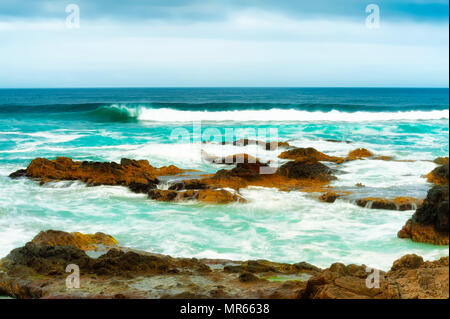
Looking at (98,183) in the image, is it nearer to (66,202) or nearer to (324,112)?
(66,202)

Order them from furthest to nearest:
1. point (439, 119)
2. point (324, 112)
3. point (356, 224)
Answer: point (324, 112), point (439, 119), point (356, 224)

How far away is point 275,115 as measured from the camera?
31969 mm

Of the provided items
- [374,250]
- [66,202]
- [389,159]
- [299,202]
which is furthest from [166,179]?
[389,159]

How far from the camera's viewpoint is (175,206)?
24.8ft

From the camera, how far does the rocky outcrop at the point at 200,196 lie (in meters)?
7.64

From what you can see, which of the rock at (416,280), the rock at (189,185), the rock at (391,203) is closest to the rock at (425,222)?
the rock at (416,280)

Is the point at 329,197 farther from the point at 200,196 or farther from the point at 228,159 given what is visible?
the point at 228,159

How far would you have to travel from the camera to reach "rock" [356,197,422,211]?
6.93 m

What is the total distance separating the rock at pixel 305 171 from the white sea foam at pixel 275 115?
20.0m

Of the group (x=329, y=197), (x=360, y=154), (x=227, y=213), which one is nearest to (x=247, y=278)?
(x=227, y=213)

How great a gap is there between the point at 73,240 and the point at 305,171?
5589 mm

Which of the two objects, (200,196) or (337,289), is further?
(200,196)

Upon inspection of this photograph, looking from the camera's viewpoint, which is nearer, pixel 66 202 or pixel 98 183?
pixel 66 202
